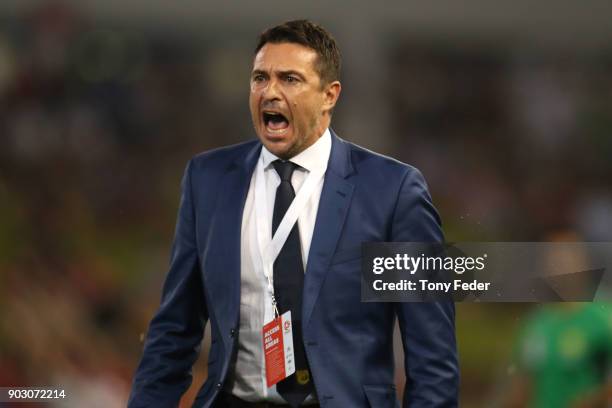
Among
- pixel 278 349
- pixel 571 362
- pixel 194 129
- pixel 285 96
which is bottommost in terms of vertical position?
pixel 571 362

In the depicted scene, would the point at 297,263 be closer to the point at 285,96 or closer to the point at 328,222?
the point at 328,222

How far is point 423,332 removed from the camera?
164cm

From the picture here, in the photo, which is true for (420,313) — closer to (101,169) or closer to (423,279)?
(423,279)

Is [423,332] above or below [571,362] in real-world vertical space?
above

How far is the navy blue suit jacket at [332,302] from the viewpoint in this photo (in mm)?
1641

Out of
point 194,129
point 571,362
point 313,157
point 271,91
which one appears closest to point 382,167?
point 313,157

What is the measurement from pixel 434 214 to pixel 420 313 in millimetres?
173

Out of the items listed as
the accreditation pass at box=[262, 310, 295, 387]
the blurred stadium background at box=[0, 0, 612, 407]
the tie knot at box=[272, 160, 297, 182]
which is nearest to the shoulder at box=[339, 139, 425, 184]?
the tie knot at box=[272, 160, 297, 182]

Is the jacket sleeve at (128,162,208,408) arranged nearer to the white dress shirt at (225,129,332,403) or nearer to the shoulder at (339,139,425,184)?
the white dress shirt at (225,129,332,403)

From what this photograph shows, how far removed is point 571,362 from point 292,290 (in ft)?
3.25

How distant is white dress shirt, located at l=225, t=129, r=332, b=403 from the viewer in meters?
1.65

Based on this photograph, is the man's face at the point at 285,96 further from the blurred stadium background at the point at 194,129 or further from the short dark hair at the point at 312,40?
the blurred stadium background at the point at 194,129

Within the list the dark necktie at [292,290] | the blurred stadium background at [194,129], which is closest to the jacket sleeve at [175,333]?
the dark necktie at [292,290]

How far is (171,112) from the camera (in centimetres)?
367
